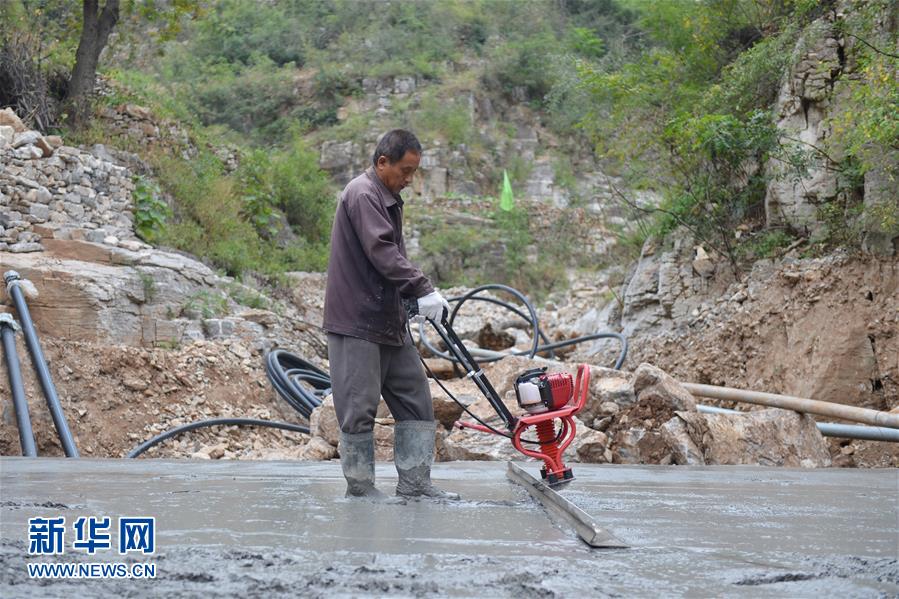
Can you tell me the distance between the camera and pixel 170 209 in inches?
513

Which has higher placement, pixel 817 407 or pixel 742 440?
pixel 817 407

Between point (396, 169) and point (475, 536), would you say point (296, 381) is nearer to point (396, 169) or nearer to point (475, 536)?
point (396, 169)

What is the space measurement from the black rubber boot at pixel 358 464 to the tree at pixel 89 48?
11329 millimetres

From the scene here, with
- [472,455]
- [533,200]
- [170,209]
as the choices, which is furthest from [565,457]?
[533,200]

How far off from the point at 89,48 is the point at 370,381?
1188cm

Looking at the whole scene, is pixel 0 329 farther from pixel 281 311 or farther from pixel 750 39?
pixel 750 39

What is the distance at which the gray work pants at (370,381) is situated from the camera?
4.25 m

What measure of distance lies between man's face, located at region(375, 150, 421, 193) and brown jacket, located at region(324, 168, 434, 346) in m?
0.04

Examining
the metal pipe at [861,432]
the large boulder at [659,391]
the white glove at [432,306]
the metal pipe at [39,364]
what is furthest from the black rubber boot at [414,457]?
the metal pipe at [39,364]

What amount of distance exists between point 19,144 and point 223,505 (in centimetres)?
924

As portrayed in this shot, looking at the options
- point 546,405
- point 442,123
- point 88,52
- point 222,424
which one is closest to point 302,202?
point 88,52

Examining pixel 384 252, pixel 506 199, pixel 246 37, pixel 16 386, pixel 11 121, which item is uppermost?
pixel 246 37

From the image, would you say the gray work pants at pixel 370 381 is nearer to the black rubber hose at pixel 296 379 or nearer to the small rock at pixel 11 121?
the black rubber hose at pixel 296 379

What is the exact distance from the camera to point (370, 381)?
14.0ft
